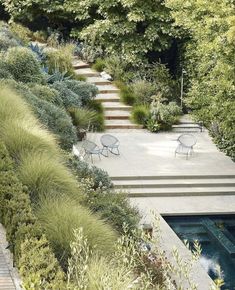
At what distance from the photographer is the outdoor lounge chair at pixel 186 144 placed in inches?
668

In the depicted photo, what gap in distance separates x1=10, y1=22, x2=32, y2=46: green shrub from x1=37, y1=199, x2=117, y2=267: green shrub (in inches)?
577

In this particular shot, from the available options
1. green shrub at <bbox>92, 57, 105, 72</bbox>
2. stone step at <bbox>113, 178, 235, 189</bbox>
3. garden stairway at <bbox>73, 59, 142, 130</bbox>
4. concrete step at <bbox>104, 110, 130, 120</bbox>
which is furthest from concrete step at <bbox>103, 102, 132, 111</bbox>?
stone step at <bbox>113, 178, 235, 189</bbox>

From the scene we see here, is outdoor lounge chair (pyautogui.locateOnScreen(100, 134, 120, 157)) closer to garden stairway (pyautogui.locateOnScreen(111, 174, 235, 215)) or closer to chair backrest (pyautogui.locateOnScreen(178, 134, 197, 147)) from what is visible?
garden stairway (pyautogui.locateOnScreen(111, 174, 235, 215))

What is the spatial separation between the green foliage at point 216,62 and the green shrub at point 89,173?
12.2 feet

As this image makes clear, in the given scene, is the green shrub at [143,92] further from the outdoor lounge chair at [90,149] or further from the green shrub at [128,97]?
the outdoor lounge chair at [90,149]

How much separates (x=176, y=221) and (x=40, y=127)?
13.4 ft

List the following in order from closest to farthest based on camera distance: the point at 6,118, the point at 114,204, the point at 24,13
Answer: the point at 114,204
the point at 6,118
the point at 24,13

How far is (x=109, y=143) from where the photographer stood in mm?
16438

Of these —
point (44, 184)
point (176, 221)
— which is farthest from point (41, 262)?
point (176, 221)

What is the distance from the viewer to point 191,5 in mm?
15992

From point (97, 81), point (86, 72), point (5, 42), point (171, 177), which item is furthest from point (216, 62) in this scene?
point (86, 72)

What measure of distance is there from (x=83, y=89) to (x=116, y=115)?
156 centimetres

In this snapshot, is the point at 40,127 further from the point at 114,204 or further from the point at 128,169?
the point at 128,169

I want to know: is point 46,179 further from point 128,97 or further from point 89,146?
point 128,97
